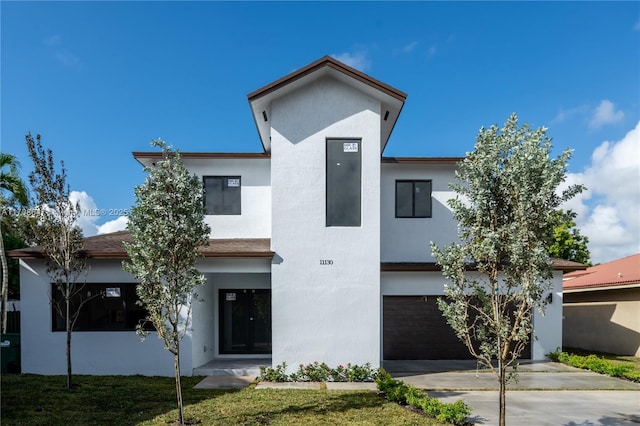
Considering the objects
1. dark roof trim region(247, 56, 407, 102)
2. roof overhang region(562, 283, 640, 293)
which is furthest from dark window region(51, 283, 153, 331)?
roof overhang region(562, 283, 640, 293)

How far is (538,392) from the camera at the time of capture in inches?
364

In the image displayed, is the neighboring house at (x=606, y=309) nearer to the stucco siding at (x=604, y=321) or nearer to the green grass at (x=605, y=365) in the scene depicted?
the stucco siding at (x=604, y=321)

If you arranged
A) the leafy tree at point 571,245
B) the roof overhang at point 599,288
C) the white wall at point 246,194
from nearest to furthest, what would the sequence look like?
the white wall at point 246,194, the roof overhang at point 599,288, the leafy tree at point 571,245

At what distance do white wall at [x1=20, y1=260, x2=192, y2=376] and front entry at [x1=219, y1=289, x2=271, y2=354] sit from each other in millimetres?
2020

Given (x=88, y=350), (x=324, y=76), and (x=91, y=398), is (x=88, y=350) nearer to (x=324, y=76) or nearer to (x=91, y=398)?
(x=91, y=398)

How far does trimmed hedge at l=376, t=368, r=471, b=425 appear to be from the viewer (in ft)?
22.6

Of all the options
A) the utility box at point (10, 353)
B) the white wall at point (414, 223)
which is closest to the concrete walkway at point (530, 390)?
the white wall at point (414, 223)

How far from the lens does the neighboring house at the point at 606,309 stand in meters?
14.8

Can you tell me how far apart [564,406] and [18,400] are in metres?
11.9

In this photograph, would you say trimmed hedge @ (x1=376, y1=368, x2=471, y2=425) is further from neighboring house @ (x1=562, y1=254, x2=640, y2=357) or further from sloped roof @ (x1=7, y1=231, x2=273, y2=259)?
neighboring house @ (x1=562, y1=254, x2=640, y2=357)

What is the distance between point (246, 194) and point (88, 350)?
6.62m

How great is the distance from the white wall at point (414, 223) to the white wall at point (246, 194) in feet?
13.9

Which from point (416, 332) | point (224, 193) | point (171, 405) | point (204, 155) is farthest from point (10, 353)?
point (416, 332)

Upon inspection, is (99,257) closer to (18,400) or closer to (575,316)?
(18,400)
